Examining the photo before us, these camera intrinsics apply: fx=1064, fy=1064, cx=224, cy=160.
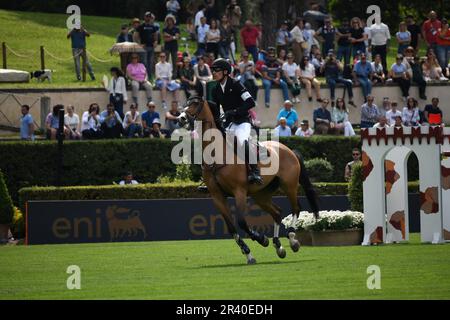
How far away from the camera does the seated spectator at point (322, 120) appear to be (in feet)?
98.0

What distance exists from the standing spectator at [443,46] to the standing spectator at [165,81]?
9.16 m

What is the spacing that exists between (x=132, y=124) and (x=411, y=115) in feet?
25.9

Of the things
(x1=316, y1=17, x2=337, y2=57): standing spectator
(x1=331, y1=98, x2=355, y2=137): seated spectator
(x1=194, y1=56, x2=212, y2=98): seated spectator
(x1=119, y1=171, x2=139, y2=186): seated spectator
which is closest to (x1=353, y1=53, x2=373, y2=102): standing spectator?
(x1=331, y1=98, x2=355, y2=137): seated spectator

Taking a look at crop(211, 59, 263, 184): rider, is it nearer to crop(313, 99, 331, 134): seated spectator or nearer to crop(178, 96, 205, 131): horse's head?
crop(178, 96, 205, 131): horse's head

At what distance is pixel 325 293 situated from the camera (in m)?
11.4

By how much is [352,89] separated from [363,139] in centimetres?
1394

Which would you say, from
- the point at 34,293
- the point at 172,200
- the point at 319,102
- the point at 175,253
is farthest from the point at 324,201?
the point at 34,293

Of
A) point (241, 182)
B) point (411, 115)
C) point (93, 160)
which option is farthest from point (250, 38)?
point (241, 182)

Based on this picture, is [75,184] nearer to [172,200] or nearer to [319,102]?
A: [172,200]

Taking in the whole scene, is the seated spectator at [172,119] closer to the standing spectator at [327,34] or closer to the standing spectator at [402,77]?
the standing spectator at [402,77]

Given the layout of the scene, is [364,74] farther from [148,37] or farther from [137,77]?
[137,77]

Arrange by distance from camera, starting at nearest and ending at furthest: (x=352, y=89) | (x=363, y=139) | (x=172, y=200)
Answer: (x=363, y=139) < (x=172, y=200) < (x=352, y=89)

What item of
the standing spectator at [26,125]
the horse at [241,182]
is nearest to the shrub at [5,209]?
the standing spectator at [26,125]

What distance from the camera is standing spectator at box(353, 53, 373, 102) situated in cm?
3247
